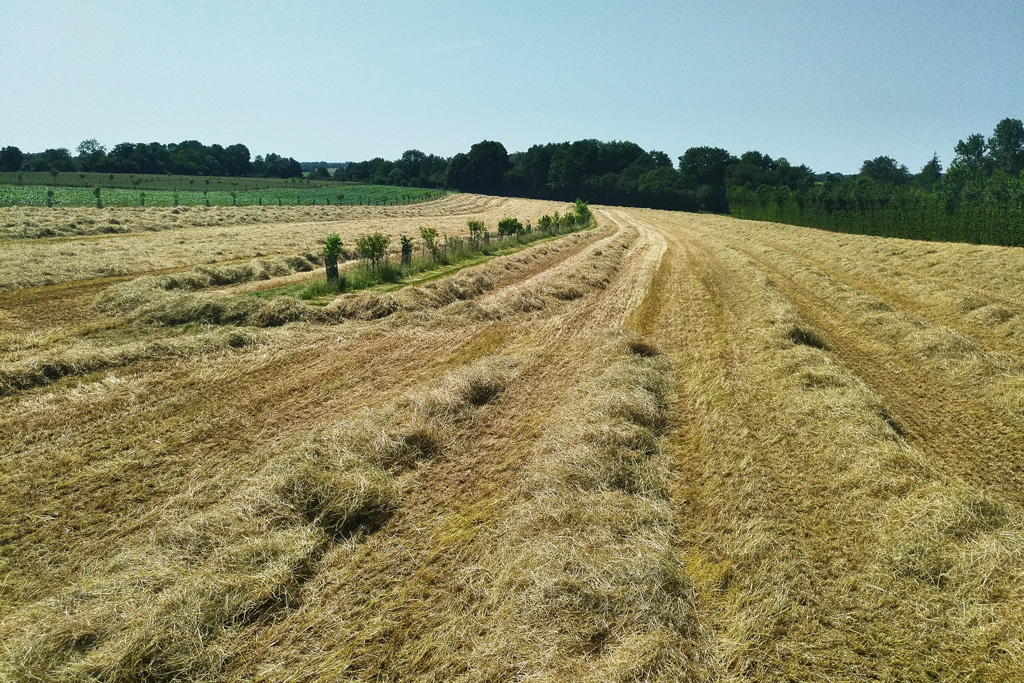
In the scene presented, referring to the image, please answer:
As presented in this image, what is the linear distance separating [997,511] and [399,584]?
6166 millimetres

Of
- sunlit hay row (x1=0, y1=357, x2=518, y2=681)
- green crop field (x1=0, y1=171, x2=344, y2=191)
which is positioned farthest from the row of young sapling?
green crop field (x1=0, y1=171, x2=344, y2=191)

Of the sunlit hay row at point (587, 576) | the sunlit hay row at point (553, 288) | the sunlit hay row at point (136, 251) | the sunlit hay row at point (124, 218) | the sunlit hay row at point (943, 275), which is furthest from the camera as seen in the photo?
the sunlit hay row at point (124, 218)

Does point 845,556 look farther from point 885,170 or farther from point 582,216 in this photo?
point 885,170

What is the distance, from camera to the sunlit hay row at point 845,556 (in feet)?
12.6

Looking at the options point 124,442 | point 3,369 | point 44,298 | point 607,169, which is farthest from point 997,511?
point 607,169

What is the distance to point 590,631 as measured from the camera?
3.95 m

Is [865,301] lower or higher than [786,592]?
higher

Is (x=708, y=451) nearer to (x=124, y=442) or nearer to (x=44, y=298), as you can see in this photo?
(x=124, y=442)

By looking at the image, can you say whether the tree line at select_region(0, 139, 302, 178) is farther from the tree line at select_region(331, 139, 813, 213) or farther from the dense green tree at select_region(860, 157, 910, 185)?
the dense green tree at select_region(860, 157, 910, 185)

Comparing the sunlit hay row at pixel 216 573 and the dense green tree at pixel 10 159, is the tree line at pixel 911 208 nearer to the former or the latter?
the sunlit hay row at pixel 216 573

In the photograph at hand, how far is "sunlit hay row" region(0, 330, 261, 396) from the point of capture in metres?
8.44

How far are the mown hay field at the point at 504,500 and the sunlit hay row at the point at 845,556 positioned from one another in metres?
0.03

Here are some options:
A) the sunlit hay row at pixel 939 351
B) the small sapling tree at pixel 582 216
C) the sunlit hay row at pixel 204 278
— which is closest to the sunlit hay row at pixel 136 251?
the sunlit hay row at pixel 204 278

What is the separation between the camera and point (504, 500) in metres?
5.75
